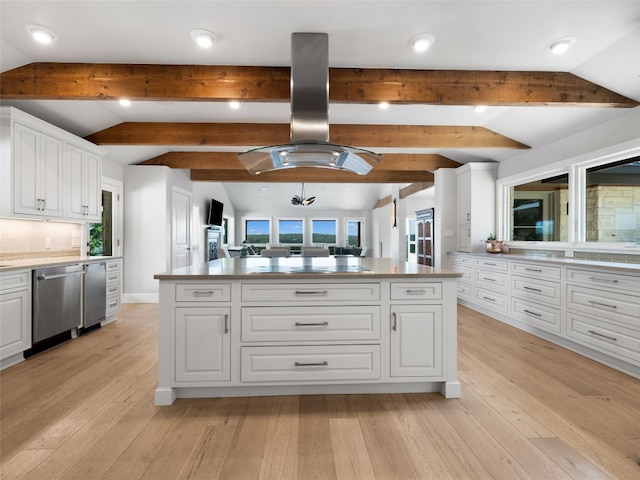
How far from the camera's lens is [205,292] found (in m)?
2.22

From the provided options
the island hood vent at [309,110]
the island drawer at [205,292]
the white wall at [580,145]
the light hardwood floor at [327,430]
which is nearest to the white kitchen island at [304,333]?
the island drawer at [205,292]

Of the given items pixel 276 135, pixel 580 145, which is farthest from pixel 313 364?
pixel 580 145

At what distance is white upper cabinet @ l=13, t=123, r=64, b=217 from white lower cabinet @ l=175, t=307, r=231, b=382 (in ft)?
7.57

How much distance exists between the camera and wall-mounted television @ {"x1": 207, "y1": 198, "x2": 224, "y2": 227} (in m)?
8.51

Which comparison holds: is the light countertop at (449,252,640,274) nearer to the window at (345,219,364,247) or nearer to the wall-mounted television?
the wall-mounted television

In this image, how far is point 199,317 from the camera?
2.21 metres

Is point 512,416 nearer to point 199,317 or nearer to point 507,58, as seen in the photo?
point 199,317

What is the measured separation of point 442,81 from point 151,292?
5203 mm

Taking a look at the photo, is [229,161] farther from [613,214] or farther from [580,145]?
[613,214]

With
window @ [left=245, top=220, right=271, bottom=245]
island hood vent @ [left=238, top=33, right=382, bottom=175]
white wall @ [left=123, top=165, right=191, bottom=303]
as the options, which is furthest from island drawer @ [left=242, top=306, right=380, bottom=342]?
window @ [left=245, top=220, right=271, bottom=245]

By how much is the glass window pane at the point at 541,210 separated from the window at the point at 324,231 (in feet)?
23.2

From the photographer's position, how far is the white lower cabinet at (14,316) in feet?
8.89

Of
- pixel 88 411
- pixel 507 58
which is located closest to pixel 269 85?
pixel 507 58

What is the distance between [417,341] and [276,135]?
3341mm
